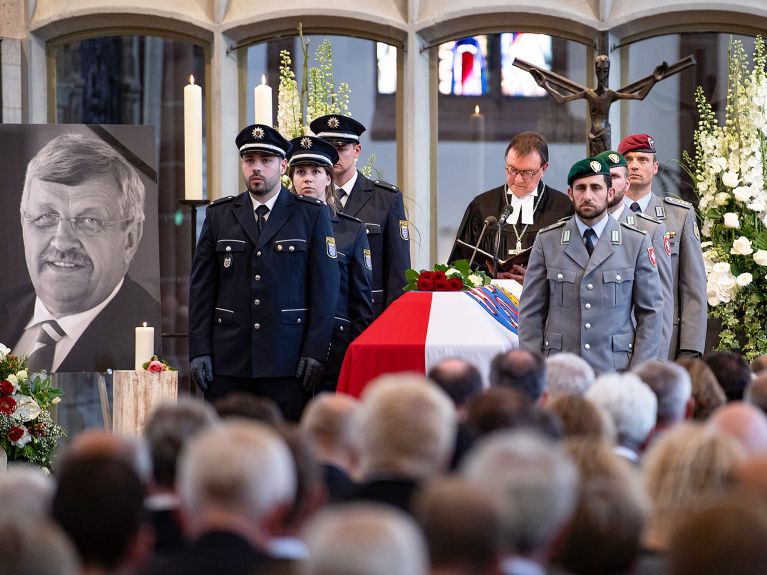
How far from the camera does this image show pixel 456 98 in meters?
7.81

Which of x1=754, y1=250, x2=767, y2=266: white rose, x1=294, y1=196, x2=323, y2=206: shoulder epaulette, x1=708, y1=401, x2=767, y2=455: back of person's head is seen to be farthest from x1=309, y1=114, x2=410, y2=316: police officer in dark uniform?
x1=708, y1=401, x2=767, y2=455: back of person's head

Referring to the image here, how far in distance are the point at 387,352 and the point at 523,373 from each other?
4.06ft

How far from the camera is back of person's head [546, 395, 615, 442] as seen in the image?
2.69 m

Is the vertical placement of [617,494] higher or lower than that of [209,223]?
lower

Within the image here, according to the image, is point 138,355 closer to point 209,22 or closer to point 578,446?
point 209,22

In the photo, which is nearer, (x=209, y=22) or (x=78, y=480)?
(x=78, y=480)

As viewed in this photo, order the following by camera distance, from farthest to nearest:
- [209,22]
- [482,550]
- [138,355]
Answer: [209,22] < [138,355] < [482,550]

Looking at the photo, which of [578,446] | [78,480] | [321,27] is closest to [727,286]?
[321,27]

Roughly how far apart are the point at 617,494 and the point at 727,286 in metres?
4.07

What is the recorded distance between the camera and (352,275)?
5.26 meters

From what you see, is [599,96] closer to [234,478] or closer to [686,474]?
[686,474]

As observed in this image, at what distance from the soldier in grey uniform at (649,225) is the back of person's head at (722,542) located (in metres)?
3.15

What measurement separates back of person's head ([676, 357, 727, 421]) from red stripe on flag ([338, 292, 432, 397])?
123cm

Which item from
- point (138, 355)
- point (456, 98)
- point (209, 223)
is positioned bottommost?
point (138, 355)
